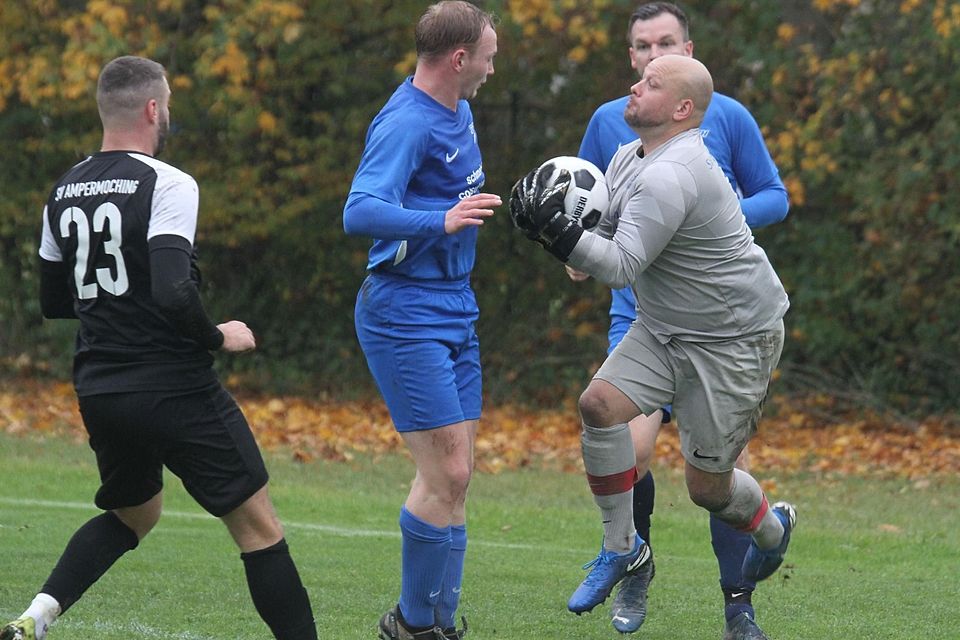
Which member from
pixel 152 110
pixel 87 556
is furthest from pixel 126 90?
pixel 87 556

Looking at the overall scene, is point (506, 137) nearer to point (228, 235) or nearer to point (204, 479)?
point (228, 235)

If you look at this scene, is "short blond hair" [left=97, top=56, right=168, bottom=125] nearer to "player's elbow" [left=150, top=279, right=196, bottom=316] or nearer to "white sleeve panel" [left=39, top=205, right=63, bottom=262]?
"white sleeve panel" [left=39, top=205, right=63, bottom=262]

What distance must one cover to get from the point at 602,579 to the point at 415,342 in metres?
1.17

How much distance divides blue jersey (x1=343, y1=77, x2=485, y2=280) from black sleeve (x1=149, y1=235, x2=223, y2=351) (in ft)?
2.55

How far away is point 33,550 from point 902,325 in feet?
30.2

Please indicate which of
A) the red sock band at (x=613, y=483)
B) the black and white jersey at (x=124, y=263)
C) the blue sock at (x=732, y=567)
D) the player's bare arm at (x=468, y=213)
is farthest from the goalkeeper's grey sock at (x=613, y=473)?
the black and white jersey at (x=124, y=263)

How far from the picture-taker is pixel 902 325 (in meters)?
14.3

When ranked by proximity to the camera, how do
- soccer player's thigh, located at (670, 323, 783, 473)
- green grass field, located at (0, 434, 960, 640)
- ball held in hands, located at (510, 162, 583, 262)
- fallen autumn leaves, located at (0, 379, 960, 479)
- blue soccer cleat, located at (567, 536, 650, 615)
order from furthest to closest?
fallen autumn leaves, located at (0, 379, 960, 479) < green grass field, located at (0, 434, 960, 640) < blue soccer cleat, located at (567, 536, 650, 615) < soccer player's thigh, located at (670, 323, 783, 473) < ball held in hands, located at (510, 162, 583, 262)

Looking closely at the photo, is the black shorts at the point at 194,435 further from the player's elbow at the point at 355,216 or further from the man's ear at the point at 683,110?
the man's ear at the point at 683,110

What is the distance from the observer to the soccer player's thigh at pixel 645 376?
5570 millimetres

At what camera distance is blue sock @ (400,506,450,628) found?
17.8ft

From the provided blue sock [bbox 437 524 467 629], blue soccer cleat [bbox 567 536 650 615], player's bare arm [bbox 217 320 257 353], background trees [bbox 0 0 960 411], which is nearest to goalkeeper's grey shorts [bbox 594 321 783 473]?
blue soccer cleat [bbox 567 536 650 615]

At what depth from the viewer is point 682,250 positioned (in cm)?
534

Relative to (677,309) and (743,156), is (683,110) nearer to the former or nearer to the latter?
(677,309)
